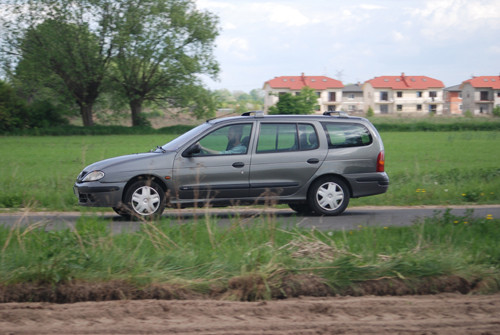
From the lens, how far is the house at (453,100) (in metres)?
129

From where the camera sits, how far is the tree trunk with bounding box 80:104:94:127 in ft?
180

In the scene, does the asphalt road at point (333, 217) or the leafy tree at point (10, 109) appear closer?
the asphalt road at point (333, 217)

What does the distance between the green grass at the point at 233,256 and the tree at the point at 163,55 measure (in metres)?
47.5

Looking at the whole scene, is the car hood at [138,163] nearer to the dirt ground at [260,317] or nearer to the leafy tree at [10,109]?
the dirt ground at [260,317]

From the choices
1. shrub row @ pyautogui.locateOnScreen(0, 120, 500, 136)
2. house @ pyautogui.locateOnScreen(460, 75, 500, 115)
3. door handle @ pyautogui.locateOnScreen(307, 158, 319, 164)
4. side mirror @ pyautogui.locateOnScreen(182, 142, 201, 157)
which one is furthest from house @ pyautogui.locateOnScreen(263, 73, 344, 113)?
side mirror @ pyautogui.locateOnScreen(182, 142, 201, 157)

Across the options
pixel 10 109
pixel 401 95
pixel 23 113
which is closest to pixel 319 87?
pixel 401 95

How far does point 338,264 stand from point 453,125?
172ft

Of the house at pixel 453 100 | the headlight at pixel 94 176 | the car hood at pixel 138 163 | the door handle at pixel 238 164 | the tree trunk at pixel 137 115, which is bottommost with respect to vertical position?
the headlight at pixel 94 176

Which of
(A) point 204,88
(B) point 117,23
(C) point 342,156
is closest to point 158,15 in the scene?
(B) point 117,23

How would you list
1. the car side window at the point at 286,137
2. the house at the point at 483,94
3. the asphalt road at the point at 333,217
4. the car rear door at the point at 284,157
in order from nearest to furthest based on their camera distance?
1. the asphalt road at the point at 333,217
2. the car rear door at the point at 284,157
3. the car side window at the point at 286,137
4. the house at the point at 483,94

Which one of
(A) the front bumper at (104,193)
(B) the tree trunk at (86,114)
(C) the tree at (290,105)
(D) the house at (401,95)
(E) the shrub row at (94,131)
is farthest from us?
(D) the house at (401,95)

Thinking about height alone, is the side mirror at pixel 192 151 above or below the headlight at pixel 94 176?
above

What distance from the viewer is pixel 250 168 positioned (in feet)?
34.1

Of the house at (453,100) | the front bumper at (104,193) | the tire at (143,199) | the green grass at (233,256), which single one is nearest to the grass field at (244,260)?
the green grass at (233,256)
